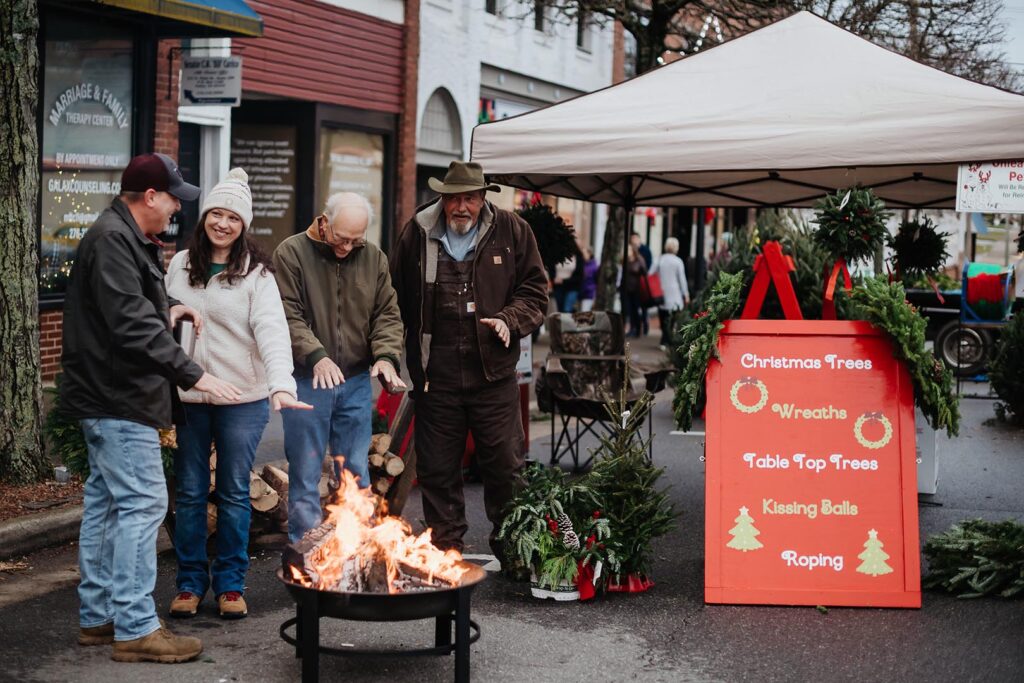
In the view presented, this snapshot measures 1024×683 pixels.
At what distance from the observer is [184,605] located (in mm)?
5930

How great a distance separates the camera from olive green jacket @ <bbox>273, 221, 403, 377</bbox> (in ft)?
20.6

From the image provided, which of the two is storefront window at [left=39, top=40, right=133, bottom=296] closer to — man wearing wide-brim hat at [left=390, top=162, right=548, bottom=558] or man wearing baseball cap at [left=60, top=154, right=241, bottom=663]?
man wearing wide-brim hat at [left=390, top=162, right=548, bottom=558]

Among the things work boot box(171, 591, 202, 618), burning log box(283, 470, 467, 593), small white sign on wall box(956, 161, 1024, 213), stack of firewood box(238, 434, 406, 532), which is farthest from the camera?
stack of firewood box(238, 434, 406, 532)

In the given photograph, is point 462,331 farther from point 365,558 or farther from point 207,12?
point 207,12

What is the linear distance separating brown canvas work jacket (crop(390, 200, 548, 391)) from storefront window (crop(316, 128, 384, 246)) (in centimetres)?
1223

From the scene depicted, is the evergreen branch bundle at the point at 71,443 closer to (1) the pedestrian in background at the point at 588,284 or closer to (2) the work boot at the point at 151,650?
(2) the work boot at the point at 151,650

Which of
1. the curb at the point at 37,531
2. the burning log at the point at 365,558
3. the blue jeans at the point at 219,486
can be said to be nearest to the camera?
the burning log at the point at 365,558

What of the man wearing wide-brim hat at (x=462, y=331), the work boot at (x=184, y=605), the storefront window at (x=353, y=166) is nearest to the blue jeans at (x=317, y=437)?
the man wearing wide-brim hat at (x=462, y=331)

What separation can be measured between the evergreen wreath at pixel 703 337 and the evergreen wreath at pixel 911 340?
1.94 ft

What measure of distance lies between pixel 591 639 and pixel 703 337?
1.57 meters

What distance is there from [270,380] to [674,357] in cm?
894

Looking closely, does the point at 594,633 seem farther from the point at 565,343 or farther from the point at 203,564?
the point at 565,343

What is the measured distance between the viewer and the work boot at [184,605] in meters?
5.93

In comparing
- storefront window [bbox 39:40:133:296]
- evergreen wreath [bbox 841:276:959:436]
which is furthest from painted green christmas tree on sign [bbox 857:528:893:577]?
storefront window [bbox 39:40:133:296]
